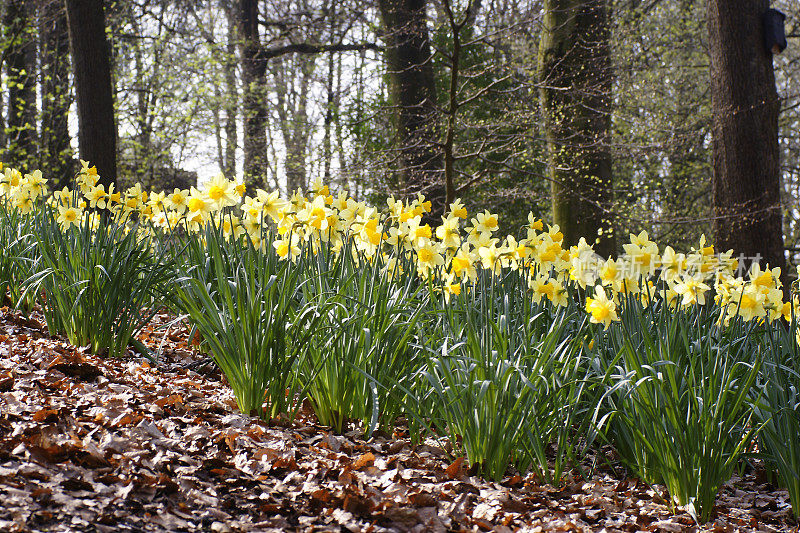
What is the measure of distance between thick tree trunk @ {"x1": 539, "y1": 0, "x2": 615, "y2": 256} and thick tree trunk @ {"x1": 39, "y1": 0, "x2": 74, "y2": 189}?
665cm

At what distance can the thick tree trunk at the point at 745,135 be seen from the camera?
5.88 metres

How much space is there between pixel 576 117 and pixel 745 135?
187 cm

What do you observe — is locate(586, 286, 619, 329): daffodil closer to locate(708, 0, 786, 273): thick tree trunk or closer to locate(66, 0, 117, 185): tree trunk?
locate(708, 0, 786, 273): thick tree trunk

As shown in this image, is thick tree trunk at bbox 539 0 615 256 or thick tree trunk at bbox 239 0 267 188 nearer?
thick tree trunk at bbox 539 0 615 256

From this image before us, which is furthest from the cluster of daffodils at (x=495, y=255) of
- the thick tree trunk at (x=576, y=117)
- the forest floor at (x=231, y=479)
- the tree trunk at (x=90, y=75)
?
the thick tree trunk at (x=576, y=117)

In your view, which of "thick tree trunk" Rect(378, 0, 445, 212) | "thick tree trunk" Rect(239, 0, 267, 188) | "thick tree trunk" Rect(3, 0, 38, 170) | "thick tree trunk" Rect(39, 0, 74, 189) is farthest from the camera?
"thick tree trunk" Rect(239, 0, 267, 188)

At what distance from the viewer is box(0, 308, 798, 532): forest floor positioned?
1.77m

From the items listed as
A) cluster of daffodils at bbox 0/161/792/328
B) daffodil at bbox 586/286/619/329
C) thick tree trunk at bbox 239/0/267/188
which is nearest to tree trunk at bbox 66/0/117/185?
cluster of daffodils at bbox 0/161/792/328

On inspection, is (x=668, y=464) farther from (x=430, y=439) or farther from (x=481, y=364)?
(x=430, y=439)

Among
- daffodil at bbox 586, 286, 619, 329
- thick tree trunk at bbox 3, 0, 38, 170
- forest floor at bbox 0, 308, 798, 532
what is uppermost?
thick tree trunk at bbox 3, 0, 38, 170

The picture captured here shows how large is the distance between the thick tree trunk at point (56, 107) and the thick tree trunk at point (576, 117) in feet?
21.8

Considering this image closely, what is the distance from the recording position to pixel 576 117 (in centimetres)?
732

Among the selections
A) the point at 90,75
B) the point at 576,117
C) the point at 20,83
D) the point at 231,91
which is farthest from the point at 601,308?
the point at 231,91

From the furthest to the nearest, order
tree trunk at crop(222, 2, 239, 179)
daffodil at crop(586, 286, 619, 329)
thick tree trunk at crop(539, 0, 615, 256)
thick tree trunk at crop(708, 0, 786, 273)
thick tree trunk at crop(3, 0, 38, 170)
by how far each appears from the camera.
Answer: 1. tree trunk at crop(222, 2, 239, 179)
2. thick tree trunk at crop(3, 0, 38, 170)
3. thick tree trunk at crop(539, 0, 615, 256)
4. thick tree trunk at crop(708, 0, 786, 273)
5. daffodil at crop(586, 286, 619, 329)
